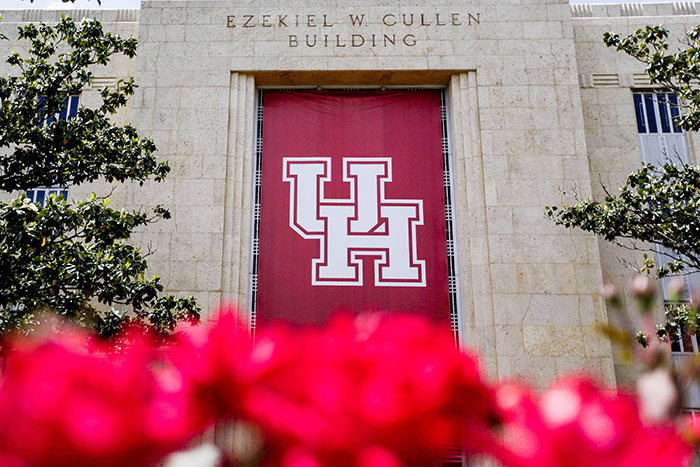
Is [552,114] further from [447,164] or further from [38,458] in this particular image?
[38,458]

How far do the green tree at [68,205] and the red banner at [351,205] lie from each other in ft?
10.9

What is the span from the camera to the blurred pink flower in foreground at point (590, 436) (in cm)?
62

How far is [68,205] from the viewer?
838cm

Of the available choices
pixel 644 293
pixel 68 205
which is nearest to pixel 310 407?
→ pixel 644 293

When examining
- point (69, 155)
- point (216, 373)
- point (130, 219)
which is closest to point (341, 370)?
point (216, 373)

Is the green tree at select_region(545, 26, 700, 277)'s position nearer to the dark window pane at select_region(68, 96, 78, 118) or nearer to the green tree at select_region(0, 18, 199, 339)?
the green tree at select_region(0, 18, 199, 339)

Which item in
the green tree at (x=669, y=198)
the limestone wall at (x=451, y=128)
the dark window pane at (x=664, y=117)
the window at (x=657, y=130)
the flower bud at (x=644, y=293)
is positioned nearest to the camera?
the flower bud at (x=644, y=293)

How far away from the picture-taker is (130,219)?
892 centimetres

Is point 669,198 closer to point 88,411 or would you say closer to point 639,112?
point 639,112

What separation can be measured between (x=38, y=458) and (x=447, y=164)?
531 inches

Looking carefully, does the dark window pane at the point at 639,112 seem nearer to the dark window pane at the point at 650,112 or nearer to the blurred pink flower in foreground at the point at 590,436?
the dark window pane at the point at 650,112

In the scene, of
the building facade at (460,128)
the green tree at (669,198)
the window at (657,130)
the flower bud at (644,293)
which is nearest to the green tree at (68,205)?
the building facade at (460,128)

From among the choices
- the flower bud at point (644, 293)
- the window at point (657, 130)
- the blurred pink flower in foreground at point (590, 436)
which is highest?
the window at point (657, 130)

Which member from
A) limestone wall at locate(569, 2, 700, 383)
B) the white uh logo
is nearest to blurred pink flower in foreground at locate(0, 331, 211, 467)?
the white uh logo
